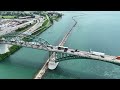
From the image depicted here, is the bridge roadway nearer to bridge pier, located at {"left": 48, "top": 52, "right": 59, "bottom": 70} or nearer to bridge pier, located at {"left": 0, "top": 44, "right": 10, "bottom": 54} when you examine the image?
bridge pier, located at {"left": 0, "top": 44, "right": 10, "bottom": 54}

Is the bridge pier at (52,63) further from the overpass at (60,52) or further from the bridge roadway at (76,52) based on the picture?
the bridge roadway at (76,52)

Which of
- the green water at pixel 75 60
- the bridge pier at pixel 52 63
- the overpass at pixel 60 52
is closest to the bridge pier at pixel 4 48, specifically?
the overpass at pixel 60 52

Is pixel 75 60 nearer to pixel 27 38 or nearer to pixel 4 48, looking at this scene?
pixel 27 38

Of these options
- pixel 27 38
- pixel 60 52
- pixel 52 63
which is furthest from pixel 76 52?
pixel 27 38
